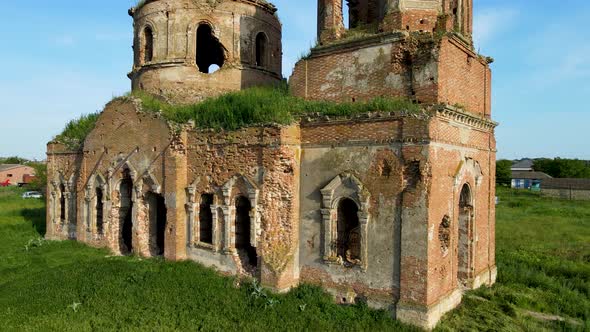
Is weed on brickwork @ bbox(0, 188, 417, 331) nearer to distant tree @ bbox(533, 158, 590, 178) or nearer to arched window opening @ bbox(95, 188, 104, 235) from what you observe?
arched window opening @ bbox(95, 188, 104, 235)

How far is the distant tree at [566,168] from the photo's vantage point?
2510 inches

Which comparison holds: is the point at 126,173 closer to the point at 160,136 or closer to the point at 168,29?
the point at 160,136

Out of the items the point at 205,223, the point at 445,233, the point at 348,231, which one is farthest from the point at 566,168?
the point at 205,223

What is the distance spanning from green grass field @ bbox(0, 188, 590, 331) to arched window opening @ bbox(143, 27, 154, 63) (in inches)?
268

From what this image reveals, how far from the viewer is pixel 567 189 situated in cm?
4328

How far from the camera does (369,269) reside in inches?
335

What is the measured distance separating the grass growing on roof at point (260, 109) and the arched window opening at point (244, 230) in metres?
1.90

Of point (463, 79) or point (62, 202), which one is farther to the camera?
point (62, 202)

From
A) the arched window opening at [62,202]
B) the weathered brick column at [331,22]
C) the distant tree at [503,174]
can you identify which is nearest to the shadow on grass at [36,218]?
the arched window opening at [62,202]

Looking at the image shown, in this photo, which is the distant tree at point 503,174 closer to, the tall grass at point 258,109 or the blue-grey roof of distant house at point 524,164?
the blue-grey roof of distant house at point 524,164

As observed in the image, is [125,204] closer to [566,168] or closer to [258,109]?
[258,109]

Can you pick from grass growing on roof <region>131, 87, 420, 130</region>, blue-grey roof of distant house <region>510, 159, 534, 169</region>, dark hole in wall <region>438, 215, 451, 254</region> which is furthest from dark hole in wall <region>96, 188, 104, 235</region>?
blue-grey roof of distant house <region>510, 159, 534, 169</region>

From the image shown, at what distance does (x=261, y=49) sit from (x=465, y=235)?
9484 mm

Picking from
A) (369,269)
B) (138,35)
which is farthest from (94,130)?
(369,269)
